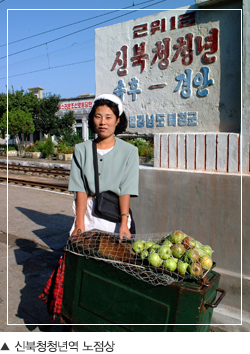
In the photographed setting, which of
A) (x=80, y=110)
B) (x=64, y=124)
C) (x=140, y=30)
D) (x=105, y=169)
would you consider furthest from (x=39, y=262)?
(x=80, y=110)

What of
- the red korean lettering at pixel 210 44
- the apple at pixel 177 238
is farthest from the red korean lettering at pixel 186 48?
the apple at pixel 177 238

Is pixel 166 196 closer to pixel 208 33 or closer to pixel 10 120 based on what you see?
pixel 208 33

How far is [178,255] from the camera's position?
1978mm

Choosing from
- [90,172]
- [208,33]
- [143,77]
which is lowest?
[90,172]

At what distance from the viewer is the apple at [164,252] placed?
1.95 meters

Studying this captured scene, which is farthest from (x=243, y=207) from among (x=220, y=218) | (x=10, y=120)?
(x=10, y=120)

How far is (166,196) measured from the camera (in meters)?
3.37

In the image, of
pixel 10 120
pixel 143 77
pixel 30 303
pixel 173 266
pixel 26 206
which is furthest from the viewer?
pixel 10 120

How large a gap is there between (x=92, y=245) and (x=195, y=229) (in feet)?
4.68

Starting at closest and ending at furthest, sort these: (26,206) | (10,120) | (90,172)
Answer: (90,172) < (26,206) < (10,120)

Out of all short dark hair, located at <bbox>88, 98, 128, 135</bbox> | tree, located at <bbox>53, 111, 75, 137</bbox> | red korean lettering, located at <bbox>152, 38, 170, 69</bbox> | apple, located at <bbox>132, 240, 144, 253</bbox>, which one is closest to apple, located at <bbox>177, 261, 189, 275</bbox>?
apple, located at <bbox>132, 240, 144, 253</bbox>

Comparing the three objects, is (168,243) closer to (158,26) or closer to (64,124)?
(158,26)

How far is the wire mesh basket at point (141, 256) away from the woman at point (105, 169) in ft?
0.89

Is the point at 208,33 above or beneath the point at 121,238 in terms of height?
above
